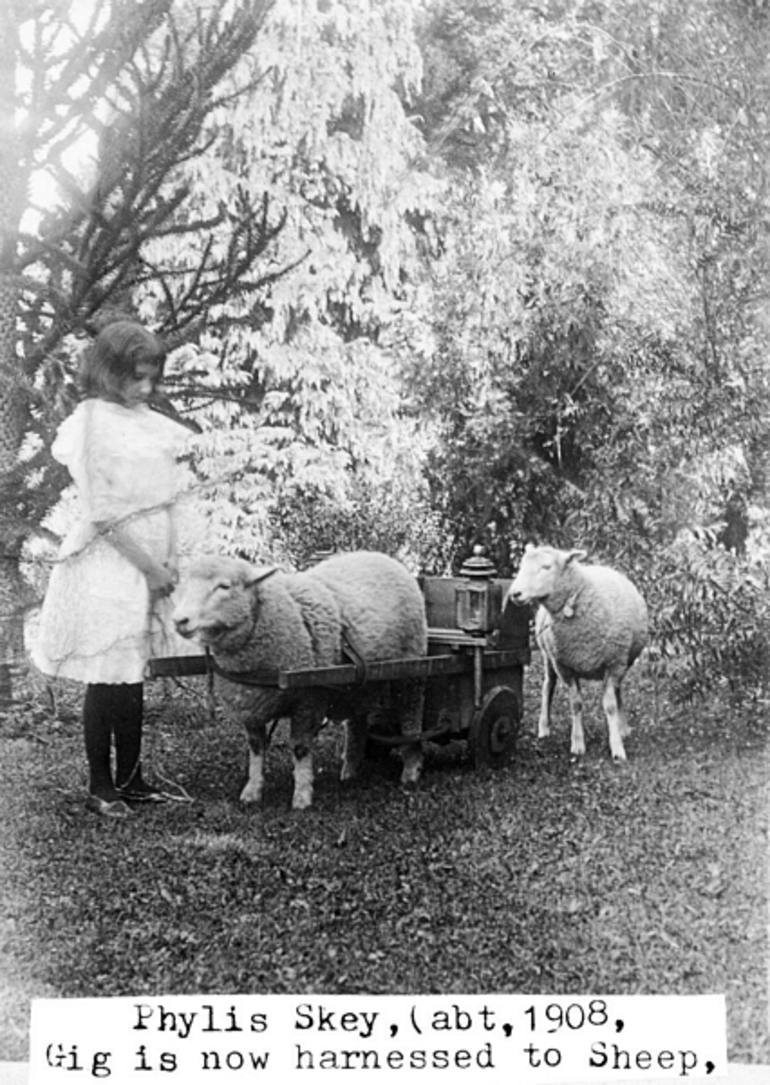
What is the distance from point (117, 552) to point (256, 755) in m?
0.43

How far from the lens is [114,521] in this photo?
2.04 meters

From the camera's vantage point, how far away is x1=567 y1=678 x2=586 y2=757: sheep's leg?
2.15 m

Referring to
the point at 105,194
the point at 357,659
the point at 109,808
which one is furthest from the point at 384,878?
the point at 105,194

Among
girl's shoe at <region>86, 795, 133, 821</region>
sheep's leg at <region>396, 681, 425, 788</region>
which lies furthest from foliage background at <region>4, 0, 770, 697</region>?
girl's shoe at <region>86, 795, 133, 821</region>

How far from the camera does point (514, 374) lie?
2207mm

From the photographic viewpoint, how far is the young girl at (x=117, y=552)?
203cm

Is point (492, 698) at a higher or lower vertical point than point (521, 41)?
lower

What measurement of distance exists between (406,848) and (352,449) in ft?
2.32

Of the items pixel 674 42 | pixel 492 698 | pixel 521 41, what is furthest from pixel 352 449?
pixel 674 42

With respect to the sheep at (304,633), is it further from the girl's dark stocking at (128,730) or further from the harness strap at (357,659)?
the girl's dark stocking at (128,730)

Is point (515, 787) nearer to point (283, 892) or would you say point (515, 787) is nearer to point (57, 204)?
point (283, 892)

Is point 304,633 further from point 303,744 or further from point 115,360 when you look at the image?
point 115,360

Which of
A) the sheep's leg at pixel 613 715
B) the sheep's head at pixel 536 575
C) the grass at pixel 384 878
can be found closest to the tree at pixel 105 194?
the grass at pixel 384 878
